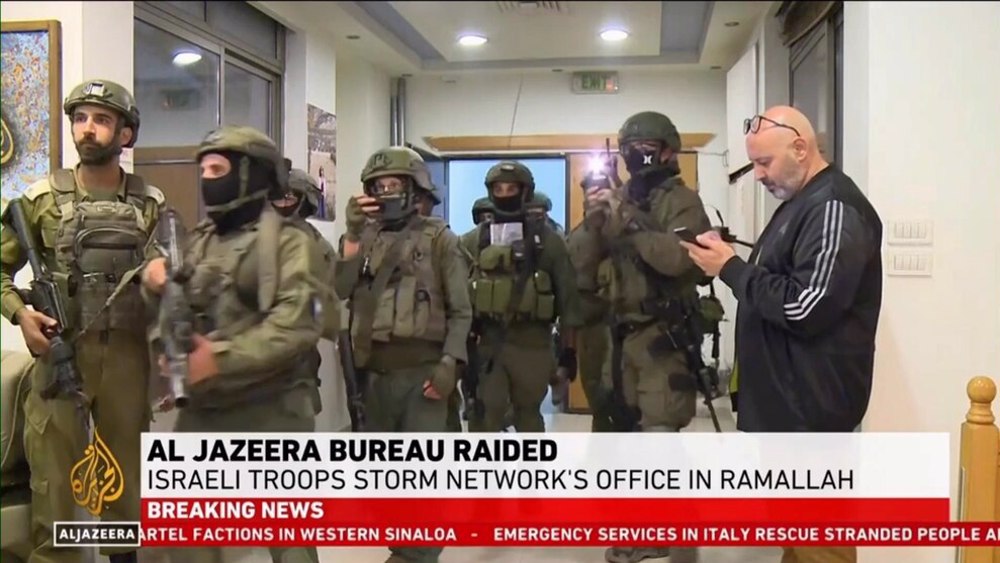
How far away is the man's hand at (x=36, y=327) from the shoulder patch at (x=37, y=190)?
0.73 ft

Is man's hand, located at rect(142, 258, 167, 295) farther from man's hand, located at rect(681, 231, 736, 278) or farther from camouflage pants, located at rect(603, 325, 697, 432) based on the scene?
man's hand, located at rect(681, 231, 736, 278)

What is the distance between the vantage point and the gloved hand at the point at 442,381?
1399 mm

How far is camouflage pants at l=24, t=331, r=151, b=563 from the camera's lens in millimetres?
1428

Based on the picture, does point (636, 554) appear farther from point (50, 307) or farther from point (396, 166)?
point (50, 307)

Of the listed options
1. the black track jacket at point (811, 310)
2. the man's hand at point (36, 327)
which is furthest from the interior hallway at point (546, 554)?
the man's hand at point (36, 327)

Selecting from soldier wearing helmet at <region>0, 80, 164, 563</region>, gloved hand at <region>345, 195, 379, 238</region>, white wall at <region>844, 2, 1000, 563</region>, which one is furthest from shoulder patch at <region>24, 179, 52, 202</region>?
white wall at <region>844, 2, 1000, 563</region>

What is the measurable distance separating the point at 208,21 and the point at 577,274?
0.87m

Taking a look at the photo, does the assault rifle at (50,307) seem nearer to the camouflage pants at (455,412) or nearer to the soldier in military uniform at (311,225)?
the soldier in military uniform at (311,225)

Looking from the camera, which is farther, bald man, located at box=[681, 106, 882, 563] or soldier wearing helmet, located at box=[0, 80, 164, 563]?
soldier wearing helmet, located at box=[0, 80, 164, 563]

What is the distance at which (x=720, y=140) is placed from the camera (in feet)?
4.41

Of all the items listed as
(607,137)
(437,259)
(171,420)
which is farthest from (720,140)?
(171,420)

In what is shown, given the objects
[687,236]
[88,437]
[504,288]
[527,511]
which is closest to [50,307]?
[88,437]

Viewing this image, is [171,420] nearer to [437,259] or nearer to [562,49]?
[437,259]

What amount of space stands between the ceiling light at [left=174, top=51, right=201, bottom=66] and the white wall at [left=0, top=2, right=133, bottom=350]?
0.09 m
